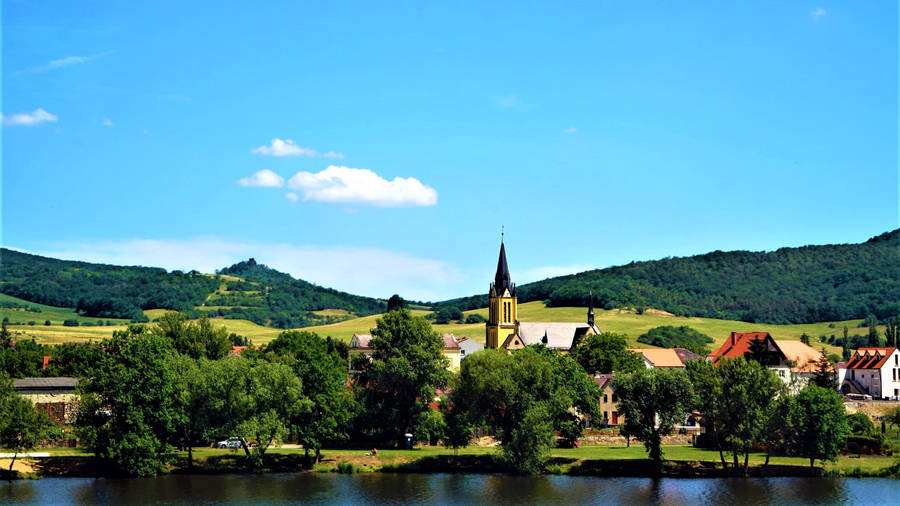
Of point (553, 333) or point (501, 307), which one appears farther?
point (553, 333)

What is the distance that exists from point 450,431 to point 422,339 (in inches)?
439

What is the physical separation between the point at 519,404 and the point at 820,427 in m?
22.8

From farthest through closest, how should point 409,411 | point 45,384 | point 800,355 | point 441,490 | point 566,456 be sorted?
point 800,355 < point 45,384 < point 409,411 < point 566,456 < point 441,490

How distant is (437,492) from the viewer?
221 ft

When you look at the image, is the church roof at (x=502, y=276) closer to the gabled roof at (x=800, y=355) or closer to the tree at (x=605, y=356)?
the tree at (x=605, y=356)

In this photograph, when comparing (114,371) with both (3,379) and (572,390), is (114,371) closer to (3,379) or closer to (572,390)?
(3,379)

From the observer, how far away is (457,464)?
7862cm

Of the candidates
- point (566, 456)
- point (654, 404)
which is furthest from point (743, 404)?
point (566, 456)

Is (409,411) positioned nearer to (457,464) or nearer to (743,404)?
(457,464)

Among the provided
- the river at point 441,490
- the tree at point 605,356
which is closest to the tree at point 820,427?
the river at point 441,490

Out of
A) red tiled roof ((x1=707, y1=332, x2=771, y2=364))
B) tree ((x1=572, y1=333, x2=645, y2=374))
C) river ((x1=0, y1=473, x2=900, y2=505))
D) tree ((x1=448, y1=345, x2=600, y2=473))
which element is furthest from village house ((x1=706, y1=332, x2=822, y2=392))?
river ((x1=0, y1=473, x2=900, y2=505))

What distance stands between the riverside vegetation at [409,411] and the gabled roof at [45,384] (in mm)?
10181

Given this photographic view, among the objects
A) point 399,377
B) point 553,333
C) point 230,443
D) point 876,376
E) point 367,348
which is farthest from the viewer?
point 553,333

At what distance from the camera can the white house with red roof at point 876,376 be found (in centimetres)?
12544
